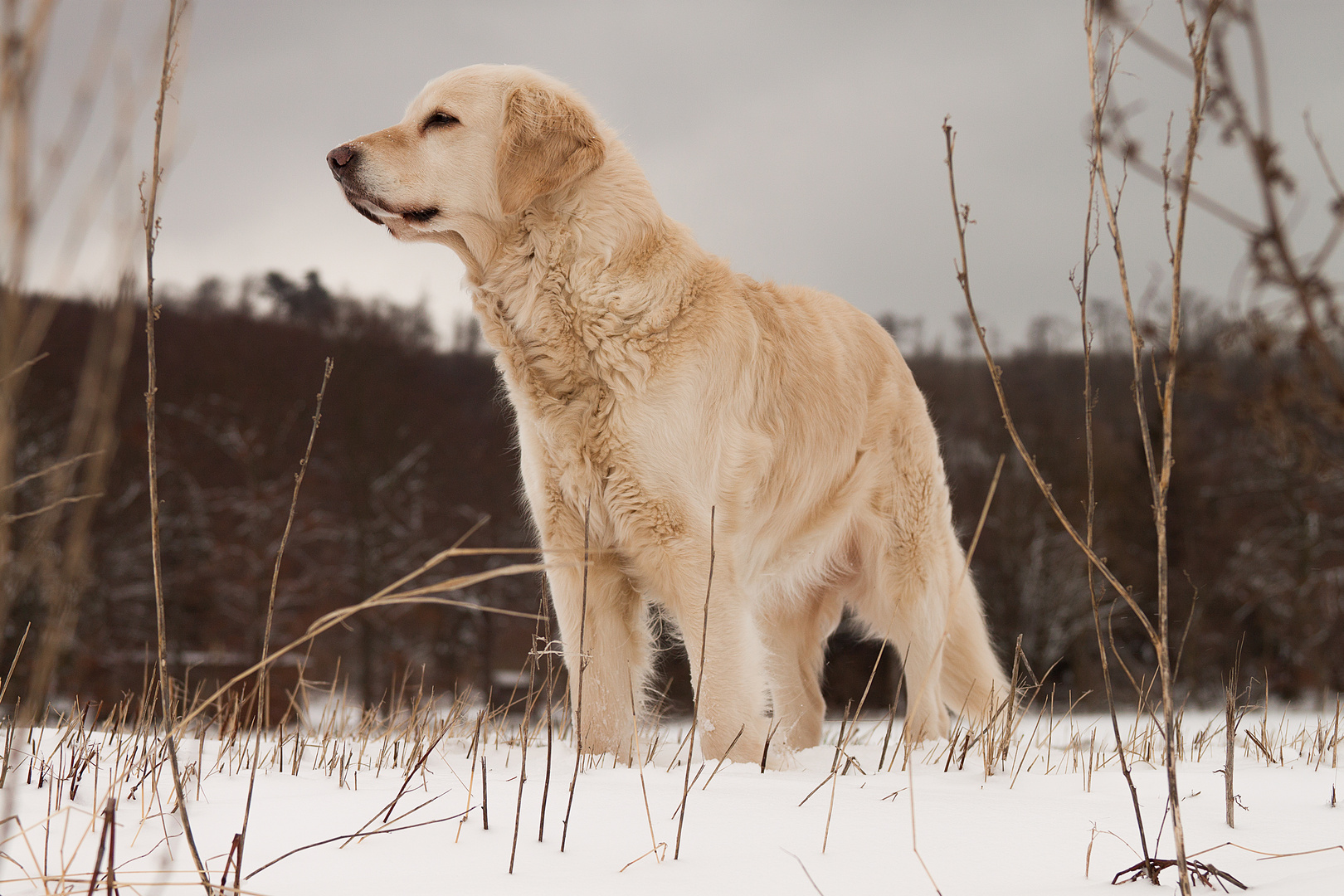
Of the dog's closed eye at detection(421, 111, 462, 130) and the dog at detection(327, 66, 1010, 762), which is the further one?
the dog's closed eye at detection(421, 111, 462, 130)

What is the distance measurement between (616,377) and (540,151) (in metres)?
0.85

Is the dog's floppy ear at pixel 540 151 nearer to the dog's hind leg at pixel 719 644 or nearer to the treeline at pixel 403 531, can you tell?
the dog's hind leg at pixel 719 644

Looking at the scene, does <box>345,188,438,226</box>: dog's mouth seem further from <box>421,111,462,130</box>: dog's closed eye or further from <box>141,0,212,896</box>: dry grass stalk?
<box>141,0,212,896</box>: dry grass stalk

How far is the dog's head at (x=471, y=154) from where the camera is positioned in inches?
126

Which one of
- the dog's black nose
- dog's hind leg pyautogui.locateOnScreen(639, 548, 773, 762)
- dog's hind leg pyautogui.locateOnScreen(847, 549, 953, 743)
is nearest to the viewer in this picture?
dog's hind leg pyautogui.locateOnScreen(639, 548, 773, 762)

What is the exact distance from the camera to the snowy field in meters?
1.51

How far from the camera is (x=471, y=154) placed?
331 cm

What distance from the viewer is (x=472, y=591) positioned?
92.2 feet

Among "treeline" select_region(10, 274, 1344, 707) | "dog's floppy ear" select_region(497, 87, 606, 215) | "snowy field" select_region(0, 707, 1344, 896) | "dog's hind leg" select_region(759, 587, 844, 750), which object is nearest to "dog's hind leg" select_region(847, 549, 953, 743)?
"dog's hind leg" select_region(759, 587, 844, 750)

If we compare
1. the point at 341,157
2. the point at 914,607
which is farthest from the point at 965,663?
the point at 341,157

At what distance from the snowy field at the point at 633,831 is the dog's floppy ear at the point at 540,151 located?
1862mm

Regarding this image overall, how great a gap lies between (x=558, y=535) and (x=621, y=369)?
24.3 inches

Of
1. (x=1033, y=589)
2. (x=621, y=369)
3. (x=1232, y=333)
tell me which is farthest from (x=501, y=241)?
(x=1033, y=589)

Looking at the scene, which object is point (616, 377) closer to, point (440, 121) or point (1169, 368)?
point (440, 121)
